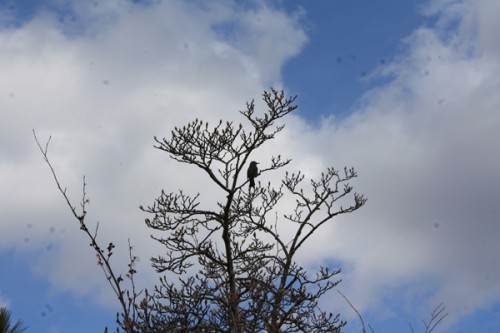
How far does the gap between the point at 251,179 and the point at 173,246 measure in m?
2.13

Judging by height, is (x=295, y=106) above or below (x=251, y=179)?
above

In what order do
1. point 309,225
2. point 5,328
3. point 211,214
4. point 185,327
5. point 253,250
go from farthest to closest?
point 309,225 < point 253,250 < point 211,214 < point 5,328 < point 185,327

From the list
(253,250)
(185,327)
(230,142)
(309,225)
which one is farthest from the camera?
(309,225)

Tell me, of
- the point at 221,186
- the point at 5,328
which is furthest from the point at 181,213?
the point at 5,328

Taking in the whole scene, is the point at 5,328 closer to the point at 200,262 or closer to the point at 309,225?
the point at 200,262

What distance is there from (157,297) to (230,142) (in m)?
3.48

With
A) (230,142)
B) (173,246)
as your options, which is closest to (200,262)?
(173,246)

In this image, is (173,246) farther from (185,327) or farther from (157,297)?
(185,327)

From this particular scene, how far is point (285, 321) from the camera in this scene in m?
10.3

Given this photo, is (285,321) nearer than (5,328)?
No

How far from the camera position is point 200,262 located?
1069cm

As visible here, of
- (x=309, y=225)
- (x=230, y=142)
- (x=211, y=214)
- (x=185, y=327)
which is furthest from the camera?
(x=309, y=225)

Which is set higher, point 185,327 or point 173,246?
point 173,246

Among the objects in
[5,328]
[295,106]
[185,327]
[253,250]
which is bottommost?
[185,327]
